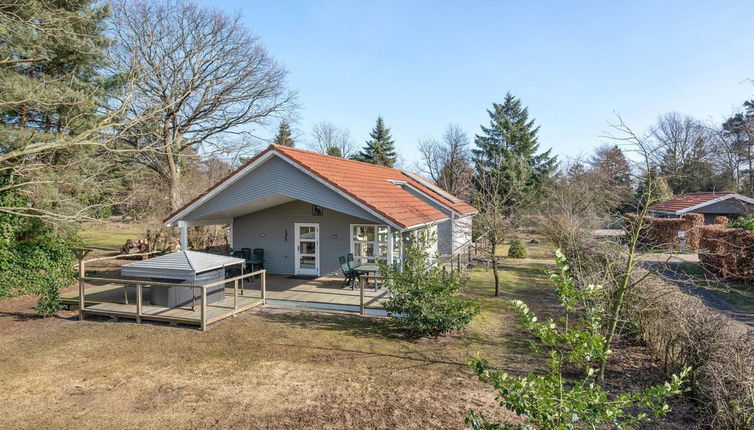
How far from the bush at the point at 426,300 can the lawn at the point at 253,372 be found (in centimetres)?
42

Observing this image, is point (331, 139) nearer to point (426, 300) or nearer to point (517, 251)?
point (517, 251)

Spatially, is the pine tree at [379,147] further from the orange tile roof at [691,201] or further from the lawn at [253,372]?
the lawn at [253,372]

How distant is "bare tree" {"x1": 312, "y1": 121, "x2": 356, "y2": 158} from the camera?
186ft

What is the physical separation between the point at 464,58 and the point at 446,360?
43.5 feet

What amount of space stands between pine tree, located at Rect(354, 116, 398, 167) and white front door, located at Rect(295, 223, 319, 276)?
29460 millimetres

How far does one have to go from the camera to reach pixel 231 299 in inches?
480

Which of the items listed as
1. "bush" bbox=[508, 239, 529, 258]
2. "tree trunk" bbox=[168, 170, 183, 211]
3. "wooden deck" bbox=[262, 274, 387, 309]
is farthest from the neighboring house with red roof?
"bush" bbox=[508, 239, 529, 258]

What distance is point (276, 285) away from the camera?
47.3 feet

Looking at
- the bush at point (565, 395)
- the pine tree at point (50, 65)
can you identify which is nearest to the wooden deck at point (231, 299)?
the pine tree at point (50, 65)

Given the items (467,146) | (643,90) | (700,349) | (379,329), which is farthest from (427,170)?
(700,349)

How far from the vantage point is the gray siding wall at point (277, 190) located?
12891mm

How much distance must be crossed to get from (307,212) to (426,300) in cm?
836

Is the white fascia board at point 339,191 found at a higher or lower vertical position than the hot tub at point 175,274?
higher

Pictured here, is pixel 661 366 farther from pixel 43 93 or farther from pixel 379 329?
pixel 43 93
